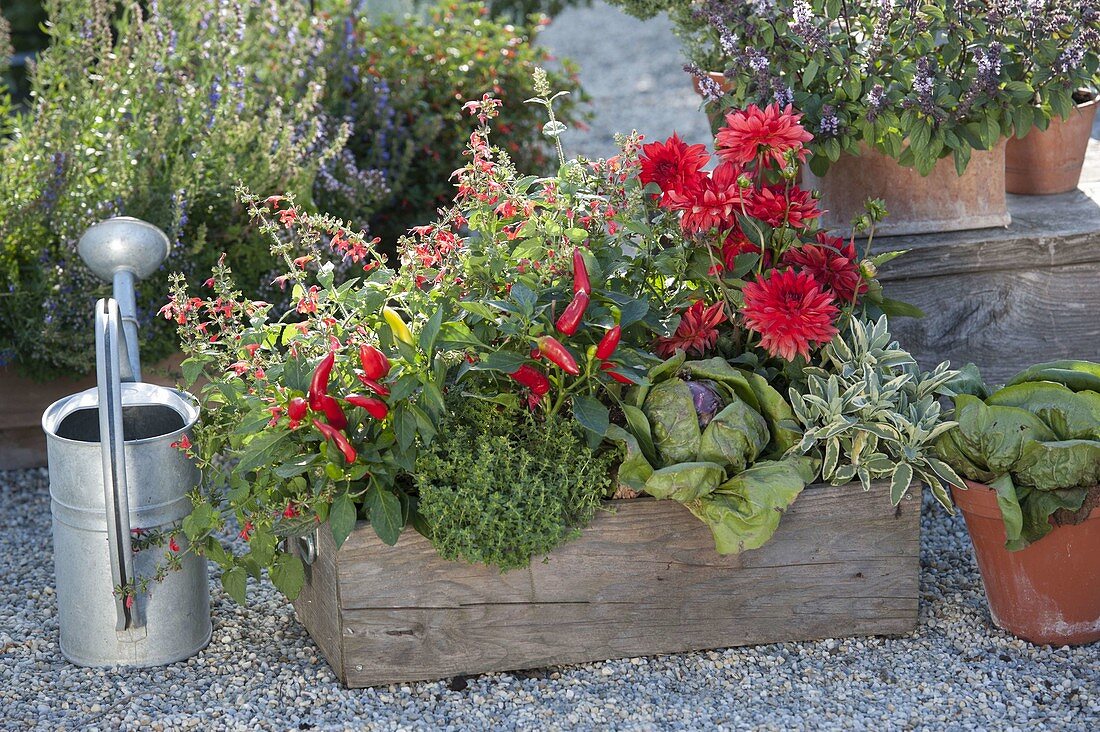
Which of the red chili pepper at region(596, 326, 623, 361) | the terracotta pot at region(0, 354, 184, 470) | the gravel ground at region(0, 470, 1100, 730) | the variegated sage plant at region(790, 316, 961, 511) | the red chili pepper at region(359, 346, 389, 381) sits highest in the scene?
the red chili pepper at region(596, 326, 623, 361)

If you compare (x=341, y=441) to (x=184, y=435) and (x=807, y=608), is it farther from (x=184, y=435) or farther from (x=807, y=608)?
(x=807, y=608)

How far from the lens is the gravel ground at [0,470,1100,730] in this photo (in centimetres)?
224

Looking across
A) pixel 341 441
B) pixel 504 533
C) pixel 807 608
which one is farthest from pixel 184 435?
pixel 807 608

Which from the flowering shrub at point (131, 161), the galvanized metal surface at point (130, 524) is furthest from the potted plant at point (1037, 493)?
the flowering shrub at point (131, 161)

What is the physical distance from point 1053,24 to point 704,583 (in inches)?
57.8

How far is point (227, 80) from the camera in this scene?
3641 millimetres

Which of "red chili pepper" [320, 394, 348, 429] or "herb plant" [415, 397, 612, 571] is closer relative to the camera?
"red chili pepper" [320, 394, 348, 429]

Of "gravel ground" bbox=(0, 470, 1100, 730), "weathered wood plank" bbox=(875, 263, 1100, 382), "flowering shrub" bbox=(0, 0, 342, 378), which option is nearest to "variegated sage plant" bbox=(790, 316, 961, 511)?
"gravel ground" bbox=(0, 470, 1100, 730)

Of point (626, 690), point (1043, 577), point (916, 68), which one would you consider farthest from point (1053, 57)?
point (626, 690)

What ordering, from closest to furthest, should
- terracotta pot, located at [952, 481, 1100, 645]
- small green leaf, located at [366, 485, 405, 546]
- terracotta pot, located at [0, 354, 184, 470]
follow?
1. small green leaf, located at [366, 485, 405, 546]
2. terracotta pot, located at [952, 481, 1100, 645]
3. terracotta pot, located at [0, 354, 184, 470]

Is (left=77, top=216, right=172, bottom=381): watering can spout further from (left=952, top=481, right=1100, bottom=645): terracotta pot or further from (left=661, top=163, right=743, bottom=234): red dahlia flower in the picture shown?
(left=952, top=481, right=1100, bottom=645): terracotta pot

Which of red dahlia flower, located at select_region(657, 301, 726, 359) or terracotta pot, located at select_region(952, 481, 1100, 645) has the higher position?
red dahlia flower, located at select_region(657, 301, 726, 359)

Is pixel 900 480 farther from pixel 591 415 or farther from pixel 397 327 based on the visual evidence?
pixel 397 327

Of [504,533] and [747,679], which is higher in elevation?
[504,533]
